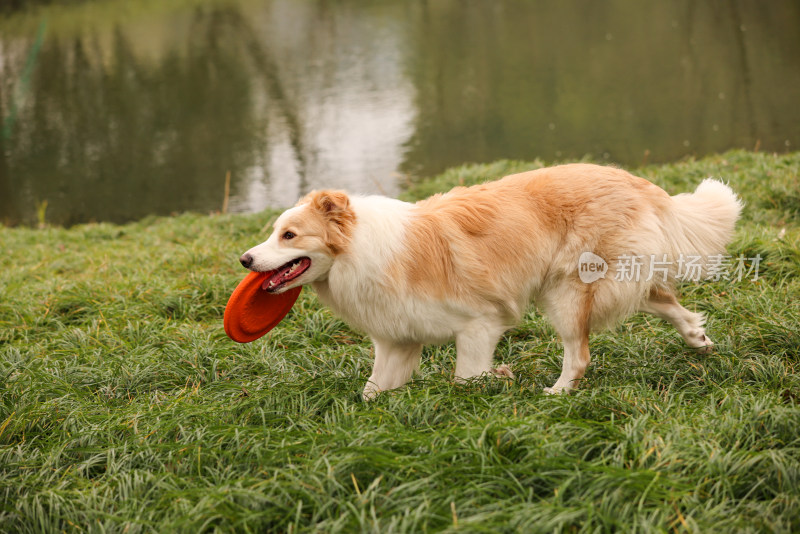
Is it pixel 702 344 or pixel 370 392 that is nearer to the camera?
pixel 370 392

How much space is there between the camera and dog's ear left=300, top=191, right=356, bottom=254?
13.0 ft

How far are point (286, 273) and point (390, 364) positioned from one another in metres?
0.89

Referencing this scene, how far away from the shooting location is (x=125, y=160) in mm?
16953

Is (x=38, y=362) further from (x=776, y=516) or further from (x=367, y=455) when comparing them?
(x=776, y=516)

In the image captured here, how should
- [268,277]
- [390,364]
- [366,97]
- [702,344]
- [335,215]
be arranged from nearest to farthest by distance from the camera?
[335,215]
[268,277]
[390,364]
[702,344]
[366,97]

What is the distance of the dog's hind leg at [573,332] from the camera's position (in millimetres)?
4145

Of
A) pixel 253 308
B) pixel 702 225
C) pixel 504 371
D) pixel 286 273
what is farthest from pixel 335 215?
pixel 702 225

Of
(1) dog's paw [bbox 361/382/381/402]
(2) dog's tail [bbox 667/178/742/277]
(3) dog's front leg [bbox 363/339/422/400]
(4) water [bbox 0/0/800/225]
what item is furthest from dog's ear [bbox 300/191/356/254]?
(4) water [bbox 0/0/800/225]

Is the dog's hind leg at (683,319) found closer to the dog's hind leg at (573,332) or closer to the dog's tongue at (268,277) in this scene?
the dog's hind leg at (573,332)

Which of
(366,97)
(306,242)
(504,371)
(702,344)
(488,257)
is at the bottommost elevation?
(366,97)

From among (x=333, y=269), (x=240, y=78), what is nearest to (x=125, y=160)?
(x=240, y=78)

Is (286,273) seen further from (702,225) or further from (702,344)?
(702,344)

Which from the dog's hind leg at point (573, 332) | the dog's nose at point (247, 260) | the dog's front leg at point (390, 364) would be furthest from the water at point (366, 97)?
the dog's nose at point (247, 260)

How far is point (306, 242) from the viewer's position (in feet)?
12.8
